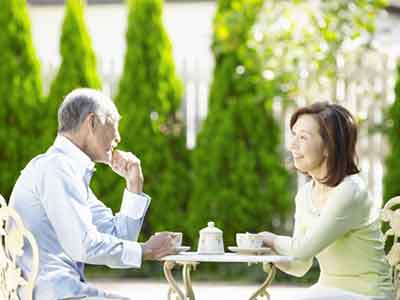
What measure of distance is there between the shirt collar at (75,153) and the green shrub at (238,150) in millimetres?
6601

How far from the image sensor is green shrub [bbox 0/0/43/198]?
37.4ft

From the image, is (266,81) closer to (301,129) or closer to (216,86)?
(216,86)

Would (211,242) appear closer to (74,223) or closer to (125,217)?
(125,217)

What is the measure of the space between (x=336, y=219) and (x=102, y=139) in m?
0.98

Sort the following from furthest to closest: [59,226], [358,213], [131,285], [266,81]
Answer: [266,81], [131,285], [358,213], [59,226]

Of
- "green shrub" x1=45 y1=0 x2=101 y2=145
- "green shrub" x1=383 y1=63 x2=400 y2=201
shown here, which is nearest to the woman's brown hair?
"green shrub" x1=383 y1=63 x2=400 y2=201

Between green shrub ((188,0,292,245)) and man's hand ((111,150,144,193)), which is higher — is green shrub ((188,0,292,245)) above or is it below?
below

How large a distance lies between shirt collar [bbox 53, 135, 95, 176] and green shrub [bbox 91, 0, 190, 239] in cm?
674

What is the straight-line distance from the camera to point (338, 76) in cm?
1139

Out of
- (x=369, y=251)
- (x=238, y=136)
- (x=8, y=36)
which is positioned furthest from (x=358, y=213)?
(x=8, y=36)

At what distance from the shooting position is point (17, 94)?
11492 millimetres

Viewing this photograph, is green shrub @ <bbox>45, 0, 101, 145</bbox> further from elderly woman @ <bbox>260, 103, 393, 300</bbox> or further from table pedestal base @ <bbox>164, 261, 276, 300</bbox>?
elderly woman @ <bbox>260, 103, 393, 300</bbox>

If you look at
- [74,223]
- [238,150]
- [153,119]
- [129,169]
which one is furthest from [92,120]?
[153,119]

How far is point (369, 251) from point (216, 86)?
6.81m
